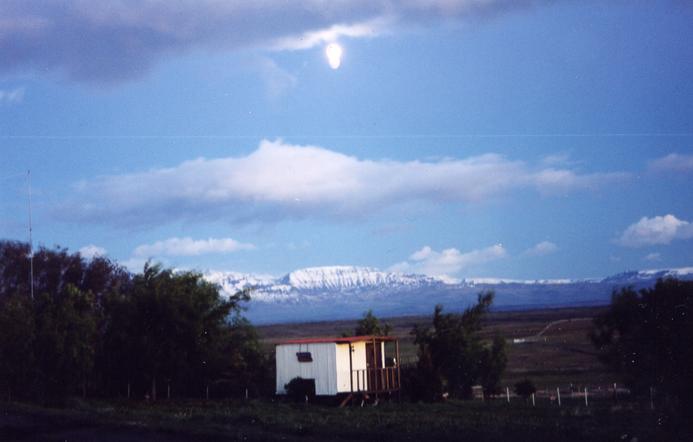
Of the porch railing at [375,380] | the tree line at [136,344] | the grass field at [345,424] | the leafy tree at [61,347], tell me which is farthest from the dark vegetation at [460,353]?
the leafy tree at [61,347]

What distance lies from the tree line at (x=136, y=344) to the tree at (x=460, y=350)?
26.0ft

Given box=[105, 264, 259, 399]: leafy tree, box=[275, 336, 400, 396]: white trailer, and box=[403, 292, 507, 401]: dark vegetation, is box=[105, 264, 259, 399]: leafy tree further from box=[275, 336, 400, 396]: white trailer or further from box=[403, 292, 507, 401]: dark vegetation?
box=[403, 292, 507, 401]: dark vegetation

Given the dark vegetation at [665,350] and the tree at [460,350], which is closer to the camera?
the dark vegetation at [665,350]

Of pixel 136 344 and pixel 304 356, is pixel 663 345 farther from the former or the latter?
pixel 136 344

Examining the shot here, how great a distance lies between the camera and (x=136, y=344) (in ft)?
118

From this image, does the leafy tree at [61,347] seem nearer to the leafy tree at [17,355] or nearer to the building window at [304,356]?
the leafy tree at [17,355]

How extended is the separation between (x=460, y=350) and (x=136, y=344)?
14846 mm

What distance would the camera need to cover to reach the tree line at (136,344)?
32.4 meters

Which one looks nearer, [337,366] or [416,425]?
[416,425]

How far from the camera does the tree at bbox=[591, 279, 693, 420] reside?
621 inches

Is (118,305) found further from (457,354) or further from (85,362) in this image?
(457,354)

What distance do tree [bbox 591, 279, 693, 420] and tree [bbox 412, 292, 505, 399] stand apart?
675 inches

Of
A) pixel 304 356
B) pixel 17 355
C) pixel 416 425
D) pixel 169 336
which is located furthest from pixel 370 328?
pixel 416 425

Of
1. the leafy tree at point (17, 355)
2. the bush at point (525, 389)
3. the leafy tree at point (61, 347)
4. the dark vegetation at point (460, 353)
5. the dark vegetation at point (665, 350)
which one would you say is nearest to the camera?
the dark vegetation at point (665, 350)
